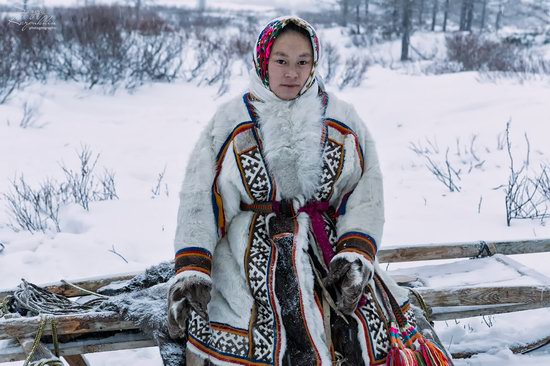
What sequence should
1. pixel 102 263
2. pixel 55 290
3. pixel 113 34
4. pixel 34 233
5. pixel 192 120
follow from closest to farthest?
1. pixel 55 290
2. pixel 102 263
3. pixel 34 233
4. pixel 192 120
5. pixel 113 34

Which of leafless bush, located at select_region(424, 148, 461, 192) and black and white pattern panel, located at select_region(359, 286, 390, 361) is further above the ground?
black and white pattern panel, located at select_region(359, 286, 390, 361)

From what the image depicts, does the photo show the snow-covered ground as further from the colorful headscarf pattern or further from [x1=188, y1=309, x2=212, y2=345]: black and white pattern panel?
the colorful headscarf pattern

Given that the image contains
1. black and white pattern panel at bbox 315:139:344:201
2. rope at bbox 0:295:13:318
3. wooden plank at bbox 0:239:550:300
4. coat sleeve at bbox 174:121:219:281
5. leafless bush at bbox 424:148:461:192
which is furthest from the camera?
leafless bush at bbox 424:148:461:192

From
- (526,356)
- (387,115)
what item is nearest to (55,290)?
(526,356)

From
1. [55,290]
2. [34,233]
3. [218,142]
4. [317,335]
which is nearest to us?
[317,335]

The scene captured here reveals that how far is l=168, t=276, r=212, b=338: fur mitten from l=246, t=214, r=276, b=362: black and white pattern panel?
16cm

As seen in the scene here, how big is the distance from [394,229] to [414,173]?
159 cm

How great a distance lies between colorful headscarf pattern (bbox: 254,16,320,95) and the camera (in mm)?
1931

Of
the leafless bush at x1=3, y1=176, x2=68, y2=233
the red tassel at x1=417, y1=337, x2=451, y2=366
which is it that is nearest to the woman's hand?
the red tassel at x1=417, y1=337, x2=451, y2=366

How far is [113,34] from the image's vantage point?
394 inches

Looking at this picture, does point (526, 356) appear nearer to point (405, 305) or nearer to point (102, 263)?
point (405, 305)

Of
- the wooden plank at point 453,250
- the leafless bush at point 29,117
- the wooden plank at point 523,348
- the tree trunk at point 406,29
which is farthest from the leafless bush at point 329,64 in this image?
the wooden plank at point 523,348

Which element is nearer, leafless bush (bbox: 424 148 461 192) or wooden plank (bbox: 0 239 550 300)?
wooden plank (bbox: 0 239 550 300)

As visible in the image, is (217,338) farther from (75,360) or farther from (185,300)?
(75,360)
